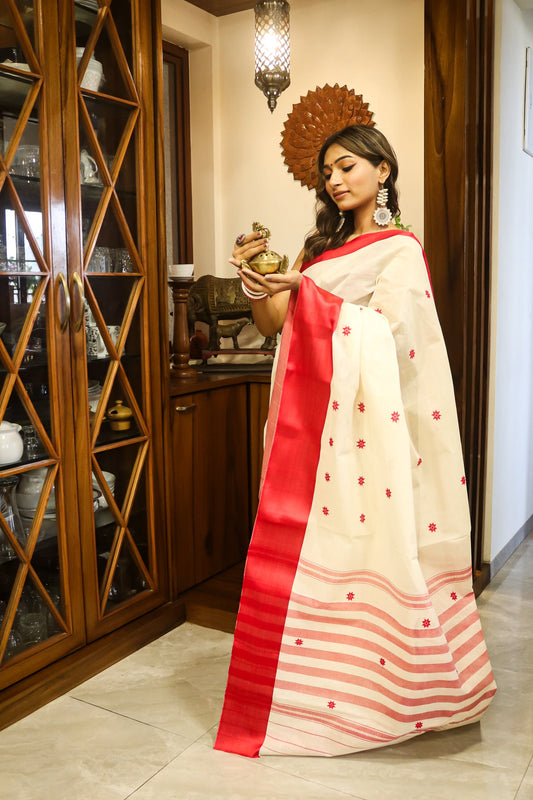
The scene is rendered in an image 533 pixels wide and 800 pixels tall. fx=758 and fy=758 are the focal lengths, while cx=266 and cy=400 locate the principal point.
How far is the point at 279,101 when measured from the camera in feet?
10.4

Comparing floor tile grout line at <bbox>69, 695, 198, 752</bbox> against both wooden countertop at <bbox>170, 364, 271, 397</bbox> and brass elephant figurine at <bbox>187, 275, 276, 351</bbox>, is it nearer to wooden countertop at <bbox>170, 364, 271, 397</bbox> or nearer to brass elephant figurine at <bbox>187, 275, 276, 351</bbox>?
wooden countertop at <bbox>170, 364, 271, 397</bbox>

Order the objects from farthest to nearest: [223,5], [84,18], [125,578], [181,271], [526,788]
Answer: [223,5] → [181,271] → [125,578] → [84,18] → [526,788]

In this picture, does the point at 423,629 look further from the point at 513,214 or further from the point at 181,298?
the point at 513,214

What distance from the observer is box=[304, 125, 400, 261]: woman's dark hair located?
81.6 inches

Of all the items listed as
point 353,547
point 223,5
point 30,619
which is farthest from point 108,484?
point 223,5

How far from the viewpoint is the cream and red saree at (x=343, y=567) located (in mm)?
1868

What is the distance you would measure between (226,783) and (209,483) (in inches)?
46.8

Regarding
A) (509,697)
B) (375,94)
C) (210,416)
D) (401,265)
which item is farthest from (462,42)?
(509,697)

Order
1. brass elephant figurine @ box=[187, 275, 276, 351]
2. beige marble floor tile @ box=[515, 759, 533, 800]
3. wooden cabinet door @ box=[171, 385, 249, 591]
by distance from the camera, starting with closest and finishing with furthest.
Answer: beige marble floor tile @ box=[515, 759, 533, 800], wooden cabinet door @ box=[171, 385, 249, 591], brass elephant figurine @ box=[187, 275, 276, 351]

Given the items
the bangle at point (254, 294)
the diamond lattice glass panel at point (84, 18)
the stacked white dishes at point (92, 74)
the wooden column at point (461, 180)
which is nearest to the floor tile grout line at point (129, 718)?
the bangle at point (254, 294)

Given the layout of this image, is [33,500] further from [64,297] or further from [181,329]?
[181,329]

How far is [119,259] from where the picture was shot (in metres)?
2.27

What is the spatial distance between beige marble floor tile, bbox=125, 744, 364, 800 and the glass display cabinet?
510 millimetres

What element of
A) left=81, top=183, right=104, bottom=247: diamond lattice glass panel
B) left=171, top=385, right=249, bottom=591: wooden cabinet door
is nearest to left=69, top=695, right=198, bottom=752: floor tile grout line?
left=171, top=385, right=249, bottom=591: wooden cabinet door
